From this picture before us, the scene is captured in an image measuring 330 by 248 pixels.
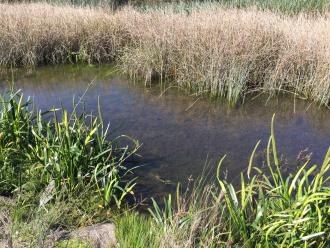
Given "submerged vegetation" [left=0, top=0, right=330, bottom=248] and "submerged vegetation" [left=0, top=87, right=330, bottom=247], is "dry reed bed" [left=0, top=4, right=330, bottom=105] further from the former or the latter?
"submerged vegetation" [left=0, top=87, right=330, bottom=247]

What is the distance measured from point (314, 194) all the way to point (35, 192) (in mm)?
2771

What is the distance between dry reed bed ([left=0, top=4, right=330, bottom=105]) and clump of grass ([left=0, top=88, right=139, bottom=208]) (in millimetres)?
3303

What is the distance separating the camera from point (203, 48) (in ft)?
23.3

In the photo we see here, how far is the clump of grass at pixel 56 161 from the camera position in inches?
153

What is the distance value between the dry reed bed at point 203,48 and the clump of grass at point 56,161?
3303mm

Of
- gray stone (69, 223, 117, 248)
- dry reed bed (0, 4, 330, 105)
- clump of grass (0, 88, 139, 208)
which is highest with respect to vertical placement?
dry reed bed (0, 4, 330, 105)

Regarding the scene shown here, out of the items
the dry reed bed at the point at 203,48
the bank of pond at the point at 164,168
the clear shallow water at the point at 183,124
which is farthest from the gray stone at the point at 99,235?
the dry reed bed at the point at 203,48

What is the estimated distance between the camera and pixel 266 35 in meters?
7.21

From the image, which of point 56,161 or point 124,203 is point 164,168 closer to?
point 124,203

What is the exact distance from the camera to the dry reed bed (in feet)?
22.5

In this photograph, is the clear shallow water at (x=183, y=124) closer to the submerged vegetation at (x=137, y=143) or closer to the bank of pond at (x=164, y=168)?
the bank of pond at (x=164, y=168)

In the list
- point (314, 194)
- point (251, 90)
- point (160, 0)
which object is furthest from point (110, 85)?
point (160, 0)

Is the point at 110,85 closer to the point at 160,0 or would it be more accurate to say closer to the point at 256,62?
the point at 256,62

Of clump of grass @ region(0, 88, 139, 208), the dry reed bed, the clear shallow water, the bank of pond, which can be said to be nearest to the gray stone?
the bank of pond
